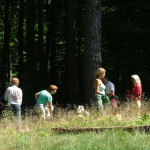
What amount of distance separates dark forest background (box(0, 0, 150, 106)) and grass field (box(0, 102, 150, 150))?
4.51 m

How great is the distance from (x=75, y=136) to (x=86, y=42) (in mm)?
7732

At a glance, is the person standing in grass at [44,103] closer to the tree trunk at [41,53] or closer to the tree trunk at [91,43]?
the tree trunk at [91,43]

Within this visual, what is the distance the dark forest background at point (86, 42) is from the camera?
635 inches

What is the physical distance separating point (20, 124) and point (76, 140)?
3.38 metres

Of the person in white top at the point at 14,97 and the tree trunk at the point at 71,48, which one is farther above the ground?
the tree trunk at the point at 71,48

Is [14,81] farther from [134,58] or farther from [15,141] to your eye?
[134,58]

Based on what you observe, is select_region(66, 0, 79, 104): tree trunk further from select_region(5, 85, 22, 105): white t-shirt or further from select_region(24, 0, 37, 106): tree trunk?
select_region(5, 85, 22, 105): white t-shirt

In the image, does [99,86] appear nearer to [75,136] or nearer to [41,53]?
[75,136]

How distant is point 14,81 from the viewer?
1199 centimetres

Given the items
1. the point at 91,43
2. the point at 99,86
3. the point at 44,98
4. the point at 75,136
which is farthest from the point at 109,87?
the point at 75,136

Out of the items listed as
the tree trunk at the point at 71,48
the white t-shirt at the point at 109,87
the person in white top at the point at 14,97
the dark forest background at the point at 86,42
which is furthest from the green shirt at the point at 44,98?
the tree trunk at the point at 71,48

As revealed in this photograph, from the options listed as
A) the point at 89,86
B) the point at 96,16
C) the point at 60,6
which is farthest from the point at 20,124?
the point at 60,6

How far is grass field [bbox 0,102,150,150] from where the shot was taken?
7586 mm

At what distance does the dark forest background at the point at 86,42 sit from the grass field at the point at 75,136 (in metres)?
4.51
